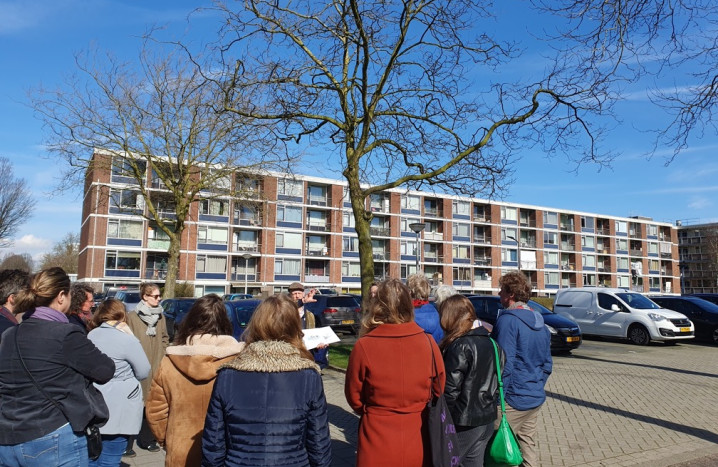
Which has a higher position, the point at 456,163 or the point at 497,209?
the point at 497,209

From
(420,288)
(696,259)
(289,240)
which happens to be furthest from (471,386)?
(696,259)

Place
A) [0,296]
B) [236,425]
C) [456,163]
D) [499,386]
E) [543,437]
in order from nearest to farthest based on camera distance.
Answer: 1. [236,425]
2. [499,386]
3. [0,296]
4. [543,437]
5. [456,163]

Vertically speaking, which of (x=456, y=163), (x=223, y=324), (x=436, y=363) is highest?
(x=456, y=163)

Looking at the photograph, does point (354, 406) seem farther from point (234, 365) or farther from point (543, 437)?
point (543, 437)

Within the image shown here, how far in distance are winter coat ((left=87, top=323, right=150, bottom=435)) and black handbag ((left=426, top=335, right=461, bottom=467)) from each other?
2171 mm

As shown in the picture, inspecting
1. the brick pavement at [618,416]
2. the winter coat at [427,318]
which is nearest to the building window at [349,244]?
the brick pavement at [618,416]

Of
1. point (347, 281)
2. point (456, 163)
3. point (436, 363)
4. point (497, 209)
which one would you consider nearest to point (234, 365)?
point (436, 363)

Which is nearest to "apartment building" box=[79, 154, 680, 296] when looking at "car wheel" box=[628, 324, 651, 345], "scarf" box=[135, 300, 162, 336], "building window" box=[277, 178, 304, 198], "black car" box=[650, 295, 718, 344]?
"building window" box=[277, 178, 304, 198]

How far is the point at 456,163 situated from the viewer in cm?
1127

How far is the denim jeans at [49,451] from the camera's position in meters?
2.72

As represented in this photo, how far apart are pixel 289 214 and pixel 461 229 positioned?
892 inches

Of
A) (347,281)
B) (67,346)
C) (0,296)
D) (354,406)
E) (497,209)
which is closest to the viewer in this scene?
(67,346)

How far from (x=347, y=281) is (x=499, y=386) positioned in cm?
5257

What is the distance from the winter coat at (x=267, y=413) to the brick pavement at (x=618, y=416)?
297 centimetres
